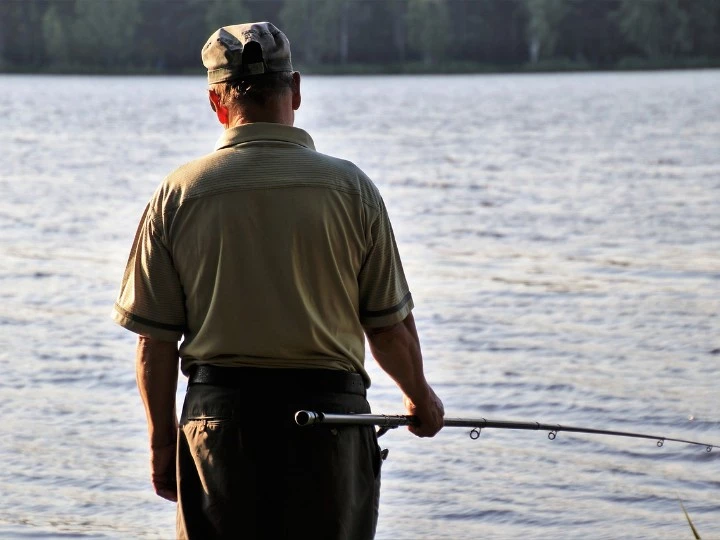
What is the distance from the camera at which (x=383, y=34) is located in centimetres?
10075

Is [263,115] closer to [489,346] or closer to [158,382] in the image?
[158,382]

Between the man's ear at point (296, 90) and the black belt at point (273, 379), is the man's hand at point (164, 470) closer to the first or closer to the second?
the black belt at point (273, 379)

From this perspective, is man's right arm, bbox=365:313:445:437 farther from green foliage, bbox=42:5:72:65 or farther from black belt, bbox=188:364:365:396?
green foliage, bbox=42:5:72:65

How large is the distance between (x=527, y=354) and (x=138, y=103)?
4659 centimetres

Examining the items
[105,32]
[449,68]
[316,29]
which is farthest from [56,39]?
[449,68]

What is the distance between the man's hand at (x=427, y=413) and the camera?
300cm

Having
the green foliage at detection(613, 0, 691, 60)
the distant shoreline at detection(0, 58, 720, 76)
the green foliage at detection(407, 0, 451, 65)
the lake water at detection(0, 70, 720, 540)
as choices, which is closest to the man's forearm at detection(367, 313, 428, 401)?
the lake water at detection(0, 70, 720, 540)

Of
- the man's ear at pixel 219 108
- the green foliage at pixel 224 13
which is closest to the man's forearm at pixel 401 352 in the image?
the man's ear at pixel 219 108

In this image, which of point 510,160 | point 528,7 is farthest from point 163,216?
point 528,7

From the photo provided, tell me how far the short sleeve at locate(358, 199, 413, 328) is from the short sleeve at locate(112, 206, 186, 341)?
40 centimetres

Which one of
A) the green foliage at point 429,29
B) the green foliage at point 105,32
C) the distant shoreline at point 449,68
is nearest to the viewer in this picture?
the distant shoreline at point 449,68

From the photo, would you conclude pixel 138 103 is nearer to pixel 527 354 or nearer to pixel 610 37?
pixel 527 354

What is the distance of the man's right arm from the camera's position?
2920 millimetres

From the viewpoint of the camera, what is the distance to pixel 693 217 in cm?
1569
